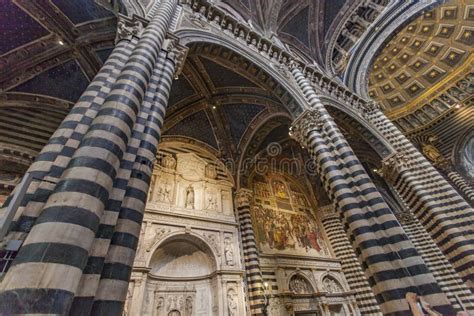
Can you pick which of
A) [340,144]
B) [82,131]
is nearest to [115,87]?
[82,131]

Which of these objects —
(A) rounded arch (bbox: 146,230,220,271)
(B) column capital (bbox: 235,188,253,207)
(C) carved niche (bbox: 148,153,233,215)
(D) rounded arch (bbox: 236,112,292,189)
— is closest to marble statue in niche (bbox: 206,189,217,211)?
(C) carved niche (bbox: 148,153,233,215)

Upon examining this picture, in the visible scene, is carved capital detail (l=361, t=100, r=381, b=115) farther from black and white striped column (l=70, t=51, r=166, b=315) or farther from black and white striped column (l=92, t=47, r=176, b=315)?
black and white striped column (l=70, t=51, r=166, b=315)

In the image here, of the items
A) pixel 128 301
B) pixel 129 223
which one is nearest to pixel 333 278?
pixel 128 301

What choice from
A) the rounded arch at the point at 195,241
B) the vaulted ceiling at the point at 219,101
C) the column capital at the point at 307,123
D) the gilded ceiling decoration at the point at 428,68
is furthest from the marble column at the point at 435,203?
the gilded ceiling decoration at the point at 428,68

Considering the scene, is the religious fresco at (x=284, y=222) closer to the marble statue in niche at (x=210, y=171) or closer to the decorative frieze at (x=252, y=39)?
the marble statue in niche at (x=210, y=171)

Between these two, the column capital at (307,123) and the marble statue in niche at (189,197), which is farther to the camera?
the marble statue in niche at (189,197)

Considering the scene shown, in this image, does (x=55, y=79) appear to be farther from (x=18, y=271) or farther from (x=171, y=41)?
(x=18, y=271)

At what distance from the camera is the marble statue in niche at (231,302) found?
7.06 meters

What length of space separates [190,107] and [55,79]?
195 inches

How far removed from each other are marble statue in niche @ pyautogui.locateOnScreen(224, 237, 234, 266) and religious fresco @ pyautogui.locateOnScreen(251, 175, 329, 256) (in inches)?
77.6

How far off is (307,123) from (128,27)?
218 inches

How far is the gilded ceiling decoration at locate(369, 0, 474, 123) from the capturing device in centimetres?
1353

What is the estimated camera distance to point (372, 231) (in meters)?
4.46

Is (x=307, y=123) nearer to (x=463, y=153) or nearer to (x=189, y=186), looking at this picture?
(x=189, y=186)
